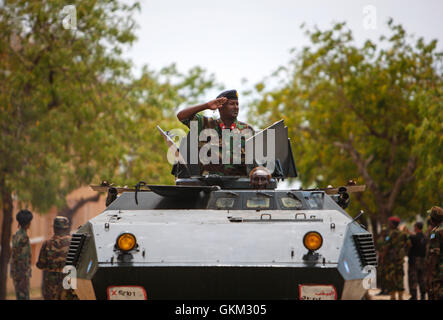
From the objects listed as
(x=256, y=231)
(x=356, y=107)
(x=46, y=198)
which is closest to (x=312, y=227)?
(x=256, y=231)

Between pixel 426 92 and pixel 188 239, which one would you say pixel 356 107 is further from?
pixel 188 239

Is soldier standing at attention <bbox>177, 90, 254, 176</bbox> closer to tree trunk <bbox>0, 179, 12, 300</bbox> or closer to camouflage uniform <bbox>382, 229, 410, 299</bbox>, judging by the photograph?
camouflage uniform <bbox>382, 229, 410, 299</bbox>

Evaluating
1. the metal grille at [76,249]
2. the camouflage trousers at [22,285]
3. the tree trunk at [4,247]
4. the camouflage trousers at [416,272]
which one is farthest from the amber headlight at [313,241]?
the tree trunk at [4,247]

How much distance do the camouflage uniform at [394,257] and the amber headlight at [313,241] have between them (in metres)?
9.92

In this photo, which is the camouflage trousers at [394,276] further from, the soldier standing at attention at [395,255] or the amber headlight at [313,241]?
the amber headlight at [313,241]

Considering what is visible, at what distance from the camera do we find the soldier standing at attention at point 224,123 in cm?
901

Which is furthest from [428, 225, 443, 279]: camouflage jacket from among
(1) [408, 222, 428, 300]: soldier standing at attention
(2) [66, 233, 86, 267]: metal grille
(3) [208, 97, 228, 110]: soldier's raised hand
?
(1) [408, 222, 428, 300]: soldier standing at attention

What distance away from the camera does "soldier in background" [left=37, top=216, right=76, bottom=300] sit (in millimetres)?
11312

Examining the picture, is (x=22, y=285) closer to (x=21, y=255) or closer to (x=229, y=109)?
(x=21, y=255)

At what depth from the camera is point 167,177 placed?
20.7 metres

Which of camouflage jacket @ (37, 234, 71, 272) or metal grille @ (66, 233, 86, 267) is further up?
camouflage jacket @ (37, 234, 71, 272)

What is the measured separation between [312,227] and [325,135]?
1636 cm

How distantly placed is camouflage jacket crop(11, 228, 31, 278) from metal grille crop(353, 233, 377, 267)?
21.3 ft
